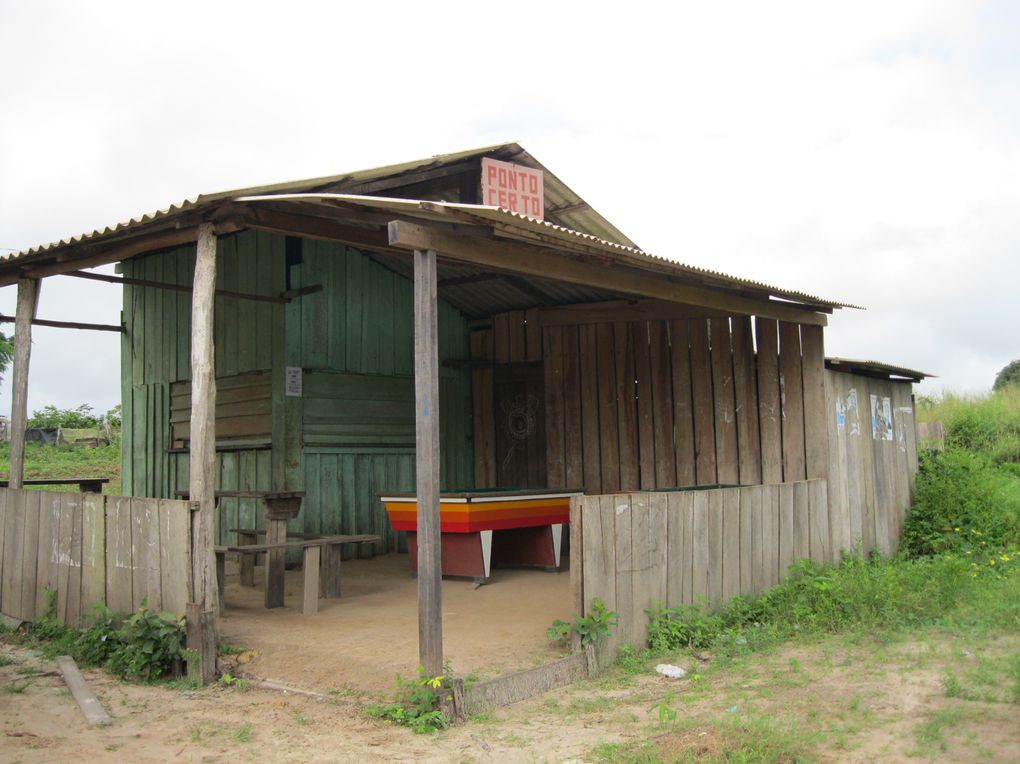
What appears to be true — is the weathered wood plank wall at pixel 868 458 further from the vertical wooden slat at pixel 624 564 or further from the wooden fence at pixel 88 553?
the wooden fence at pixel 88 553

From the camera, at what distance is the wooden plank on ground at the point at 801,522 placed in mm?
9016

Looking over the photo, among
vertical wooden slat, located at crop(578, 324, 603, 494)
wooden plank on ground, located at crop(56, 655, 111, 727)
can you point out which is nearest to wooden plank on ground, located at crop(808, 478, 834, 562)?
vertical wooden slat, located at crop(578, 324, 603, 494)

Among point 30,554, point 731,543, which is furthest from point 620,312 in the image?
point 30,554

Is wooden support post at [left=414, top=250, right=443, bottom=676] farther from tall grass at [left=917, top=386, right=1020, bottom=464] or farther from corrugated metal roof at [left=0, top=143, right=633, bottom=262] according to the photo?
tall grass at [left=917, top=386, right=1020, bottom=464]

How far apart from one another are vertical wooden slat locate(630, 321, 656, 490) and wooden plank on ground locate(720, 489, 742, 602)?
2.70 meters

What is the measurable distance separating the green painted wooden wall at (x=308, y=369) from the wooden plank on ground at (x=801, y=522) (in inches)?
189

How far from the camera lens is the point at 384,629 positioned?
7309 millimetres

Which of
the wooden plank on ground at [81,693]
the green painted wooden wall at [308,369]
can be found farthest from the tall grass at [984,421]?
the wooden plank on ground at [81,693]

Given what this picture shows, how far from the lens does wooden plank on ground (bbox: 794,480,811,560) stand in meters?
9.02

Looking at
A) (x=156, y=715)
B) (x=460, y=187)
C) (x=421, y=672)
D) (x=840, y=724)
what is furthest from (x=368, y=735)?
(x=460, y=187)

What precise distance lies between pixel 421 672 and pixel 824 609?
3924 millimetres

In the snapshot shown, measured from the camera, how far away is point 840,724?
5.22m

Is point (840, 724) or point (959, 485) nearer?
point (840, 724)

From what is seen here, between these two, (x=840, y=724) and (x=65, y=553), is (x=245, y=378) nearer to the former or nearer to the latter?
(x=65, y=553)
